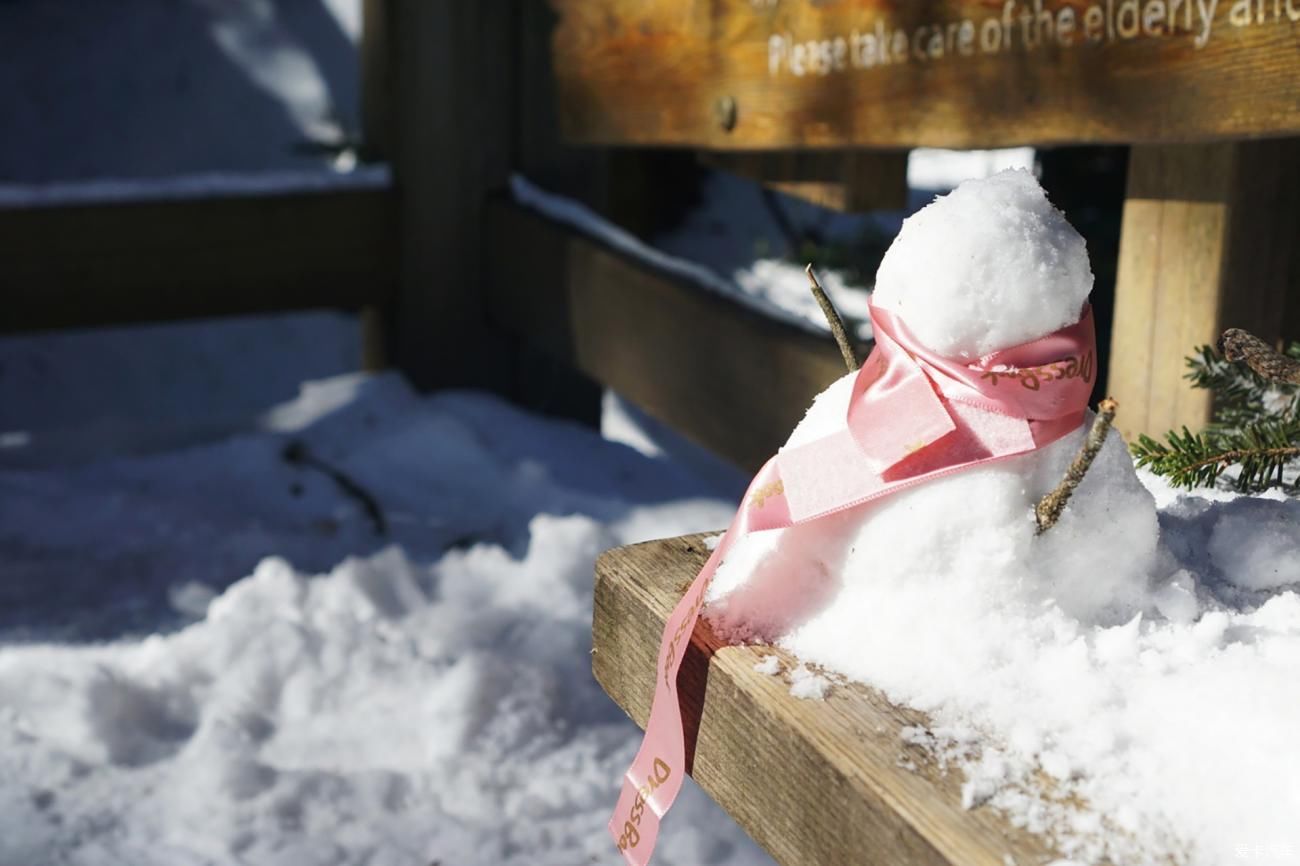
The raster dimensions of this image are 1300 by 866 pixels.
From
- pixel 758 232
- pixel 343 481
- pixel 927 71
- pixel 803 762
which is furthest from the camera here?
pixel 758 232

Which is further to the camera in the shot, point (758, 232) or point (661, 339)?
Result: point (758, 232)

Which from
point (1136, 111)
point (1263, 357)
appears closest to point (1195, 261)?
point (1136, 111)

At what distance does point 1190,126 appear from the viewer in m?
1.53

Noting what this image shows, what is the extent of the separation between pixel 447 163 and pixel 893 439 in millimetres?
2706

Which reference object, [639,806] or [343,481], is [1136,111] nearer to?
[639,806]

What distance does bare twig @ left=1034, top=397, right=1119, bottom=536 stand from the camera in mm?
831

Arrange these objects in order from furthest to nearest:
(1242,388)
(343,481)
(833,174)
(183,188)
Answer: (183,188), (343,481), (833,174), (1242,388)

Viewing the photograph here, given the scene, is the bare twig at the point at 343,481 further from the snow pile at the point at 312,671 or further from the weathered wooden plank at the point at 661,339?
the weathered wooden plank at the point at 661,339

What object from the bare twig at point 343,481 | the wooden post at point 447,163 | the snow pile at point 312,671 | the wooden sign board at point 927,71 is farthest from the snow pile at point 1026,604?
the wooden post at point 447,163

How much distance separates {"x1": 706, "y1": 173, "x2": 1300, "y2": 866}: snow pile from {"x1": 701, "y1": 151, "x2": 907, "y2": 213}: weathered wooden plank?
1.39m

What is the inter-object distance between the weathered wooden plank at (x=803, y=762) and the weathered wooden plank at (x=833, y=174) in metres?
1.35

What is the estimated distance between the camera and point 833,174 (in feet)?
8.41

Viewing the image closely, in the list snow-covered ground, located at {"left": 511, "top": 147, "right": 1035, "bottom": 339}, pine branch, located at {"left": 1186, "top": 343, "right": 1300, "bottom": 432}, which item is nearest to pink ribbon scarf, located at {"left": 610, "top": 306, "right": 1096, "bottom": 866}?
pine branch, located at {"left": 1186, "top": 343, "right": 1300, "bottom": 432}

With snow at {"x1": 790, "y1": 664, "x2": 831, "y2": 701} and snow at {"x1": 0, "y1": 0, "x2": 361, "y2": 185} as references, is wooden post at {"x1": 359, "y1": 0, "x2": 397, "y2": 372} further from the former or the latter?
snow at {"x1": 790, "y1": 664, "x2": 831, "y2": 701}
